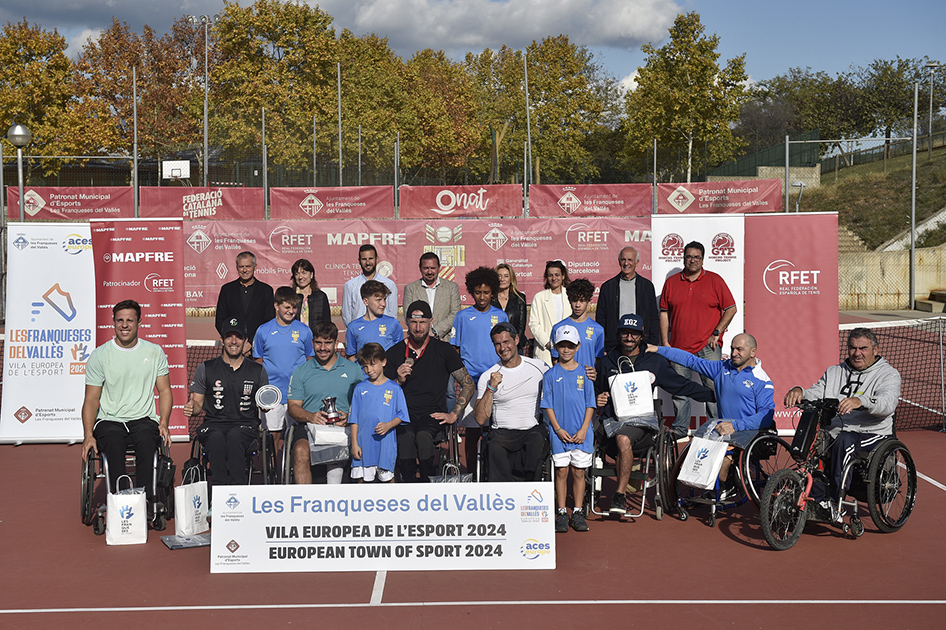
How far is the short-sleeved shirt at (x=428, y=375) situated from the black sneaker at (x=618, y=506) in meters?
1.55

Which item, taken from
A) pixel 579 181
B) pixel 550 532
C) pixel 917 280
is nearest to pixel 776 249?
pixel 550 532

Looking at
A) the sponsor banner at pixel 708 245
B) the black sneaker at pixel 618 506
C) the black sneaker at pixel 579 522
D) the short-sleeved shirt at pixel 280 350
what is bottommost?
the black sneaker at pixel 579 522

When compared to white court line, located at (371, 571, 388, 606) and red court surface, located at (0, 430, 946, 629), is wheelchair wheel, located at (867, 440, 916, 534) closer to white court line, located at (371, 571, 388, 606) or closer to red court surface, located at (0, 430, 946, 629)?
red court surface, located at (0, 430, 946, 629)

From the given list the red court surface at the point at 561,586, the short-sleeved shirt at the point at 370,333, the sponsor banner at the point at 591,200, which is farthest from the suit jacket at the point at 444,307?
the sponsor banner at the point at 591,200

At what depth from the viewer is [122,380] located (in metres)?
6.86

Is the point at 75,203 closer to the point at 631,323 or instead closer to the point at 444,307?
the point at 444,307

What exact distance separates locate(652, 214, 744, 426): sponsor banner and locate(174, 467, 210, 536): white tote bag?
5248 millimetres


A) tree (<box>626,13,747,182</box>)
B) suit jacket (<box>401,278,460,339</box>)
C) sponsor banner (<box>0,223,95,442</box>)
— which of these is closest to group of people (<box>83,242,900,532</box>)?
suit jacket (<box>401,278,460,339</box>)

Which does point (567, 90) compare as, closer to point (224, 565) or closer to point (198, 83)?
point (198, 83)

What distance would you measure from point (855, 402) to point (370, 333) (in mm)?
4024

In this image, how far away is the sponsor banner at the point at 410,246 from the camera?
729 inches

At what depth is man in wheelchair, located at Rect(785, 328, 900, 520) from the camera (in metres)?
6.42

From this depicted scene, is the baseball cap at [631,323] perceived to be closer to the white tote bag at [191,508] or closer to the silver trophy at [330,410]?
the silver trophy at [330,410]

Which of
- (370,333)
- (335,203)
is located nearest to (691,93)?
(335,203)
